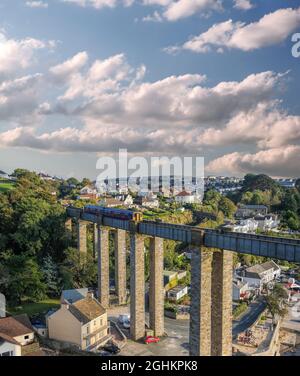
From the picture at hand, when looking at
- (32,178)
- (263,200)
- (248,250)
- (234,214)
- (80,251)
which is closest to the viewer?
(248,250)

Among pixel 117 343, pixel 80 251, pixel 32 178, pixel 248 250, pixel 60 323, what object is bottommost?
pixel 117 343

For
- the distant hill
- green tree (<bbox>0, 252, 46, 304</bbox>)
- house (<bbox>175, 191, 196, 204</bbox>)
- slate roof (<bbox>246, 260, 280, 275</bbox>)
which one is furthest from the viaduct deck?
the distant hill

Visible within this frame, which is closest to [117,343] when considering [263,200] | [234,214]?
[234,214]

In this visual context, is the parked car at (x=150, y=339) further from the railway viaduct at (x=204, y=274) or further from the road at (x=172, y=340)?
the railway viaduct at (x=204, y=274)

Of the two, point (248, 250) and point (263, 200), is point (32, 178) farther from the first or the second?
point (263, 200)

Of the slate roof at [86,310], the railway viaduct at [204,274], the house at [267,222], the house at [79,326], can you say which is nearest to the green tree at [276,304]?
the railway viaduct at [204,274]

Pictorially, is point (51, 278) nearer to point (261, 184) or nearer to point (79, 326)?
point (79, 326)
